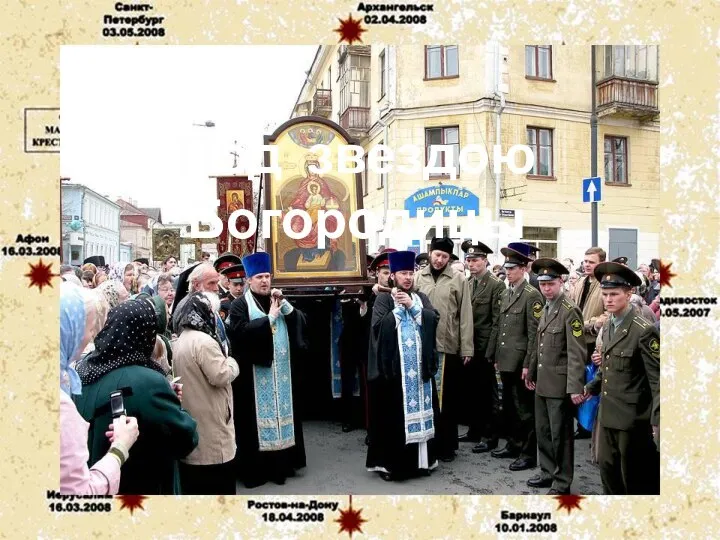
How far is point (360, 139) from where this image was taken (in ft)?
20.9

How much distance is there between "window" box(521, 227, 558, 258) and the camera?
4.64 metres

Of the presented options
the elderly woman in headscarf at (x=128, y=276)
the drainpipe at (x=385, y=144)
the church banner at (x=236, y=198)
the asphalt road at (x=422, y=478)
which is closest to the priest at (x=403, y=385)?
the asphalt road at (x=422, y=478)

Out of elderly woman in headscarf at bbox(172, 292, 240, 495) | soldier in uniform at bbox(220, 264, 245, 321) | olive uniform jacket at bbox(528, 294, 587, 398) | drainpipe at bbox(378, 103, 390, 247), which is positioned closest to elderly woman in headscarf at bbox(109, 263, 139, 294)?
soldier in uniform at bbox(220, 264, 245, 321)

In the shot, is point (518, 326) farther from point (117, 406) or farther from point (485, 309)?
point (117, 406)

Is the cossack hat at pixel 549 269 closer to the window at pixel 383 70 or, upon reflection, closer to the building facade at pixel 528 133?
the building facade at pixel 528 133

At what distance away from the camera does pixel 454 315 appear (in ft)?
17.6

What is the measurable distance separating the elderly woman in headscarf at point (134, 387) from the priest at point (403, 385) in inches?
86.0

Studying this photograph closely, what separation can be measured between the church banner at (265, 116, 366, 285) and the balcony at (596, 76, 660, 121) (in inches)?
84.3

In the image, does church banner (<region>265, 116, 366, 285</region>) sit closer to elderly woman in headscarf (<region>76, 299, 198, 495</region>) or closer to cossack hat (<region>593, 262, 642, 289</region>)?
cossack hat (<region>593, 262, 642, 289</region>)

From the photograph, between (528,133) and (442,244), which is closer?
(528,133)

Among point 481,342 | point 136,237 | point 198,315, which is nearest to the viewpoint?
point 198,315

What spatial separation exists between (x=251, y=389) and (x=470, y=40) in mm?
2983

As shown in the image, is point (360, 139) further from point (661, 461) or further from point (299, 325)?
point (661, 461)

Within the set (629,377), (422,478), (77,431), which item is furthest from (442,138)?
(77,431)
